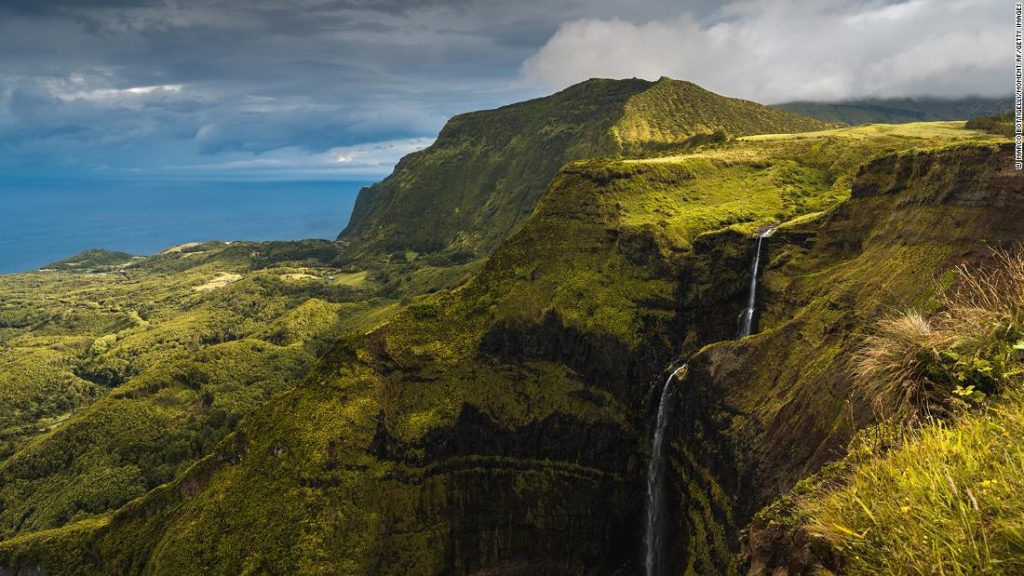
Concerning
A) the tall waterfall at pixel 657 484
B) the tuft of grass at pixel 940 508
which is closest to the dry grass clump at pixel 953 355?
the tuft of grass at pixel 940 508

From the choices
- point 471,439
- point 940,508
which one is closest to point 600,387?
point 471,439

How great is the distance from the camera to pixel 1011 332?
8875mm

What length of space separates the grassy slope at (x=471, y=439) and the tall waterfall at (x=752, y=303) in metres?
1.95

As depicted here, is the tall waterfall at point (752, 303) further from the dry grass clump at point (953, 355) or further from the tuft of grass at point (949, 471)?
the tuft of grass at point (949, 471)

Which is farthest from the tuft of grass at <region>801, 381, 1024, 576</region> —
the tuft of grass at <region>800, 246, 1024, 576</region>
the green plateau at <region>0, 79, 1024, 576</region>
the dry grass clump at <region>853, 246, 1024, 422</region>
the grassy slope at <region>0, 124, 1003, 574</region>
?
the grassy slope at <region>0, 124, 1003, 574</region>

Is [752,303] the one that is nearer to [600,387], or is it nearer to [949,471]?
[600,387]

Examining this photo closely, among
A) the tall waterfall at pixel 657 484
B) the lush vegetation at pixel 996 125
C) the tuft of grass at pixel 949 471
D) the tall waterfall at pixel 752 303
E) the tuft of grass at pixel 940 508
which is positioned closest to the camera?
the tuft of grass at pixel 940 508

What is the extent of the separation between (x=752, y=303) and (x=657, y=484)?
2440cm

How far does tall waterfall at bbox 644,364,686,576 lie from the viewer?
202ft

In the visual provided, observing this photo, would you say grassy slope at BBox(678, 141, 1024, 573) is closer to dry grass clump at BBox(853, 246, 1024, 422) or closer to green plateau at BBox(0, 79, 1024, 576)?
green plateau at BBox(0, 79, 1024, 576)

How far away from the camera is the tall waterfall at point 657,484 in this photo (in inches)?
2427

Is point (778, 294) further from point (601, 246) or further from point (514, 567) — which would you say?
point (514, 567)

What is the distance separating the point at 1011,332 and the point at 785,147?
115305mm

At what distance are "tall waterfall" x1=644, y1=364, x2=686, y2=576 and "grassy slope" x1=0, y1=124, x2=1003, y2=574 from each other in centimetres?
425
